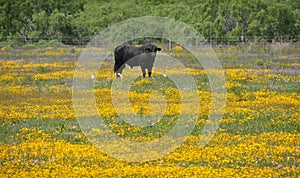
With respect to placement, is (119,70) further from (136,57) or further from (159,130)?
(159,130)

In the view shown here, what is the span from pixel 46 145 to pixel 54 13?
51.8 meters

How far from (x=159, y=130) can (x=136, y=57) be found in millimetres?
12362

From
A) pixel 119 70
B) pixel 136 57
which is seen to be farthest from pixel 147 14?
pixel 119 70

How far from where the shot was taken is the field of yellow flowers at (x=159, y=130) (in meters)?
11.5

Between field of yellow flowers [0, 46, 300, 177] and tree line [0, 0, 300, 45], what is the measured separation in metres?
24.6

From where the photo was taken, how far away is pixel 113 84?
24.5m

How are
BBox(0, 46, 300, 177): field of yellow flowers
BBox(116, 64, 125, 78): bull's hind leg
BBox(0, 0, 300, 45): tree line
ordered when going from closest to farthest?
BBox(0, 46, 300, 177): field of yellow flowers, BBox(116, 64, 125, 78): bull's hind leg, BBox(0, 0, 300, 45): tree line

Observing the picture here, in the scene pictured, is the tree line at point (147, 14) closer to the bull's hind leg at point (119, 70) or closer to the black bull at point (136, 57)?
the black bull at point (136, 57)

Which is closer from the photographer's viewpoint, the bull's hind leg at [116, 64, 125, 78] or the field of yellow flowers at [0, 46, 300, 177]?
the field of yellow flowers at [0, 46, 300, 177]

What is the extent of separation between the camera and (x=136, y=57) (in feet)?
89.9

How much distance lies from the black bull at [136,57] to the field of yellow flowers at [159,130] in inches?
33.6

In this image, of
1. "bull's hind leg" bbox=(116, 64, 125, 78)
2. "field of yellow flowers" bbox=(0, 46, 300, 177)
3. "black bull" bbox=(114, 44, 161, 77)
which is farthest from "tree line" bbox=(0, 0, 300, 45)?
"field of yellow flowers" bbox=(0, 46, 300, 177)

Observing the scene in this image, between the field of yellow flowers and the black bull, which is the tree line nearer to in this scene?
the black bull

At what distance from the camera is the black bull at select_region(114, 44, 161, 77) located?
26719 mm
